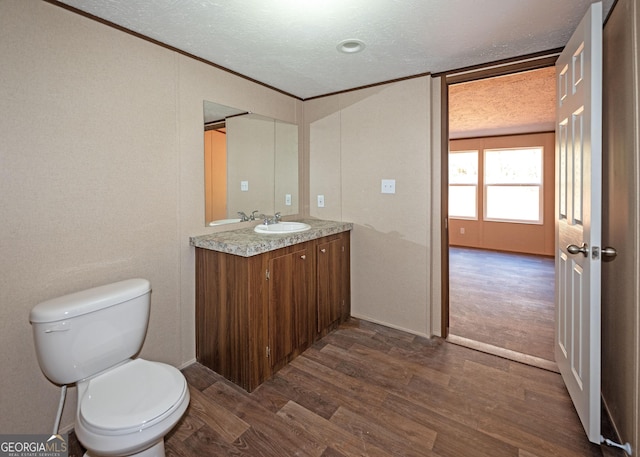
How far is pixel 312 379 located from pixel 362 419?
0.46 metres

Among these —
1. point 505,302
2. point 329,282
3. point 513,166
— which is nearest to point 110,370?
point 329,282

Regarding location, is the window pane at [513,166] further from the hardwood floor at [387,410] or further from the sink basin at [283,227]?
the sink basin at [283,227]

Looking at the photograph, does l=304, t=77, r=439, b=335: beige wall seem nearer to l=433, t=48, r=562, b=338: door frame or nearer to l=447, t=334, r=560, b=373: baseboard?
l=433, t=48, r=562, b=338: door frame

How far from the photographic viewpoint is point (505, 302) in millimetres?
3445

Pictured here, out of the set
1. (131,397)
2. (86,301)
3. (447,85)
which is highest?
(447,85)

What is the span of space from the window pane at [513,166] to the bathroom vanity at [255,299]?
5097 mm

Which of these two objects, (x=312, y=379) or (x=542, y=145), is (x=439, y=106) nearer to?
(x=312, y=379)

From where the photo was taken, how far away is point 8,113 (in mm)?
1402

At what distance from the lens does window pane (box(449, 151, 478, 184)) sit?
20.9 feet

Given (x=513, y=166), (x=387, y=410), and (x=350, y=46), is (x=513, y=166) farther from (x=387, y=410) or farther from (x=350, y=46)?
(x=387, y=410)

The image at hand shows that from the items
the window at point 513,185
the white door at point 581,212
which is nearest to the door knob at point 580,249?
the white door at point 581,212

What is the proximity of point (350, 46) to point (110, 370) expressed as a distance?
2277 millimetres

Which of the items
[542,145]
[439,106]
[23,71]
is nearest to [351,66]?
[439,106]

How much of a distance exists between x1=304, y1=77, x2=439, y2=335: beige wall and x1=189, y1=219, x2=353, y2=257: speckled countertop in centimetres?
52
